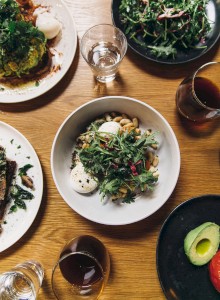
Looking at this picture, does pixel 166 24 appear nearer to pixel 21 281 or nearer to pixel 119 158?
pixel 119 158

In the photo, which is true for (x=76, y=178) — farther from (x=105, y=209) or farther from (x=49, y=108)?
(x=49, y=108)

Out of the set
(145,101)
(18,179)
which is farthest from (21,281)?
(145,101)

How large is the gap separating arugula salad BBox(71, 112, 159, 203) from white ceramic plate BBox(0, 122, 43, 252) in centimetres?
15

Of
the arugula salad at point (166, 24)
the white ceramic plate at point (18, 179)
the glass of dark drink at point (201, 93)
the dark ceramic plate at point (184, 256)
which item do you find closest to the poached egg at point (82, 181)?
the white ceramic plate at point (18, 179)

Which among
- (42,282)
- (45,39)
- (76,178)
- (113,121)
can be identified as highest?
(45,39)

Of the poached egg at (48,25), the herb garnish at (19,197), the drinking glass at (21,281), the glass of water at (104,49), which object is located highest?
the poached egg at (48,25)

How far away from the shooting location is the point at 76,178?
5.23 feet

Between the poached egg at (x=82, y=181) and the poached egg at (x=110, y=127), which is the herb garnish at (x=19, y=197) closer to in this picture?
the poached egg at (x=82, y=181)

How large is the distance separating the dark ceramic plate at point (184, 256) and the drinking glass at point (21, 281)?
0.45 m

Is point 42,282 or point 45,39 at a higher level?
point 45,39

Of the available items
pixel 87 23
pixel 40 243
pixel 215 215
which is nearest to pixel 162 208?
pixel 215 215

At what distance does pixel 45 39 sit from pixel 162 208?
0.79 m

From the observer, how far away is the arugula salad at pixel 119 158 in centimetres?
154

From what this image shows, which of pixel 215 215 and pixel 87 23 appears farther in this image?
pixel 87 23
